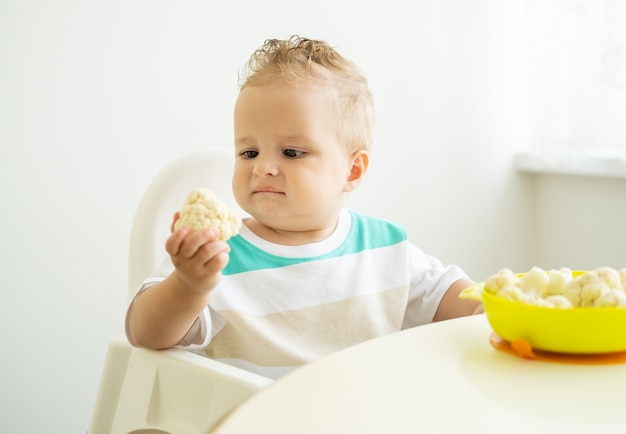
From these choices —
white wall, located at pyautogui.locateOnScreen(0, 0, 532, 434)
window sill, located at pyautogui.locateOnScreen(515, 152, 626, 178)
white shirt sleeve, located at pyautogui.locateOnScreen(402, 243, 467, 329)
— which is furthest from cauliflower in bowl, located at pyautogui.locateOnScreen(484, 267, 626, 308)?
window sill, located at pyautogui.locateOnScreen(515, 152, 626, 178)

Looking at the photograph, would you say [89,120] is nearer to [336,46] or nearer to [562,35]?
[336,46]

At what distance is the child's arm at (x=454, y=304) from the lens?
3.46 ft

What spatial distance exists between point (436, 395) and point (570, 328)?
14 centimetres

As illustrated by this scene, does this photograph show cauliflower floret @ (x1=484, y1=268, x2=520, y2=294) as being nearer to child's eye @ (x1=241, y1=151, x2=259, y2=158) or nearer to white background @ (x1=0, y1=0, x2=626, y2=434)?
child's eye @ (x1=241, y1=151, x2=259, y2=158)

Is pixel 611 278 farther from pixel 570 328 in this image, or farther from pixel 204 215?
pixel 204 215

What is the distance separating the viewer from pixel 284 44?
3.77ft


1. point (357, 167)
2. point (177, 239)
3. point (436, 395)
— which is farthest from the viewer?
point (357, 167)

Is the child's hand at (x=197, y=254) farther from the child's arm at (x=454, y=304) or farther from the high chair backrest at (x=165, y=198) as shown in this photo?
the child's arm at (x=454, y=304)

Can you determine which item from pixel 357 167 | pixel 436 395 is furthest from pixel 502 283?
pixel 357 167

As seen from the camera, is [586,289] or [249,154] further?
[249,154]

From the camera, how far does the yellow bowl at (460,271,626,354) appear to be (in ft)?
2.05

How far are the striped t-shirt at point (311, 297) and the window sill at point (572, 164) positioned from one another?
3.37 ft

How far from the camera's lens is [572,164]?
82.5 inches

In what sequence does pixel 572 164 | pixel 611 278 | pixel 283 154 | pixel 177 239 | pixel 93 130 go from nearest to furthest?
pixel 611 278
pixel 177 239
pixel 283 154
pixel 93 130
pixel 572 164
